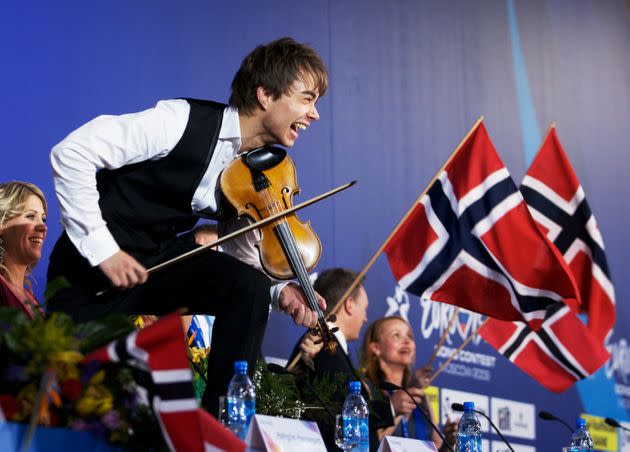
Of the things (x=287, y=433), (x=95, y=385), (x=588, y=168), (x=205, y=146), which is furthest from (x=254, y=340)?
(x=588, y=168)

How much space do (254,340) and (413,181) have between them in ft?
10.5

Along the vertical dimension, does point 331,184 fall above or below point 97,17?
below

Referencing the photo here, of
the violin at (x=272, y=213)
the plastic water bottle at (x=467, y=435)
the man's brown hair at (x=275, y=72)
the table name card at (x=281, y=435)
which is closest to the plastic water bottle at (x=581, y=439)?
the plastic water bottle at (x=467, y=435)

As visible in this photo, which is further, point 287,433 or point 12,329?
point 287,433

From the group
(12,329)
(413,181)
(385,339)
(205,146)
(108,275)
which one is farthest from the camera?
(413,181)

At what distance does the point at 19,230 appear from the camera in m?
3.64

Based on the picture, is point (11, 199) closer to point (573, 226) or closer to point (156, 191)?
point (156, 191)

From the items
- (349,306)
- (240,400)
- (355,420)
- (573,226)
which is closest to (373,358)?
Answer: (349,306)

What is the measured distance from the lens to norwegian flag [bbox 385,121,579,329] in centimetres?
482

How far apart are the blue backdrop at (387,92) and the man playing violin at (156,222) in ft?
3.88

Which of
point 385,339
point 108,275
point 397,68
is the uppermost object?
point 397,68

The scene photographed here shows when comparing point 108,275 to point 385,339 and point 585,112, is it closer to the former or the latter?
point 385,339

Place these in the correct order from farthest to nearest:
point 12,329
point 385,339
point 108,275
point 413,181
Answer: point 413,181
point 385,339
point 108,275
point 12,329

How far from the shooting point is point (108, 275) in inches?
104
